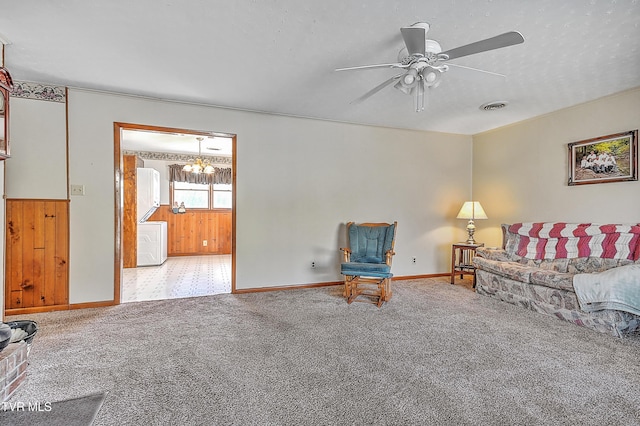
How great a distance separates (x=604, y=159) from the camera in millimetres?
3422

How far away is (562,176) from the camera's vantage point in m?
3.84

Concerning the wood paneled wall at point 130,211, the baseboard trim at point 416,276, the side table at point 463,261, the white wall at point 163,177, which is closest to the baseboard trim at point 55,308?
the wood paneled wall at point 130,211

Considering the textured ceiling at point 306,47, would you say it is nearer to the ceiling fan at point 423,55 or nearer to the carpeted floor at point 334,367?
the ceiling fan at point 423,55

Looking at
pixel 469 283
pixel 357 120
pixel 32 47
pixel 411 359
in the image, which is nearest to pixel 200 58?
pixel 32 47

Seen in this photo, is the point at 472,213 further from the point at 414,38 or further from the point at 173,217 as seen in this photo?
the point at 173,217

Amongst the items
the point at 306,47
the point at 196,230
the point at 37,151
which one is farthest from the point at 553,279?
the point at 196,230

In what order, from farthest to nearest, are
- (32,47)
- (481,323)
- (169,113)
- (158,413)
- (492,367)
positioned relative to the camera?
1. (169,113)
2. (481,323)
3. (32,47)
4. (492,367)
5. (158,413)

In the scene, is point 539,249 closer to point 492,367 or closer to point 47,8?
point 492,367

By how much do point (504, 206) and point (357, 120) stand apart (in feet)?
8.43

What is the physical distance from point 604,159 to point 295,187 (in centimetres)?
363

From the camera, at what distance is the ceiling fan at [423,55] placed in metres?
1.80

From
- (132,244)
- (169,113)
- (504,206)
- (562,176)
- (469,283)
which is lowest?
(469,283)

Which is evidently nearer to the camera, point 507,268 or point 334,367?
point 334,367

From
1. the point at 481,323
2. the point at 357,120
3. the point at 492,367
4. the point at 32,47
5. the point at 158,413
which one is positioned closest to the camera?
the point at 158,413
